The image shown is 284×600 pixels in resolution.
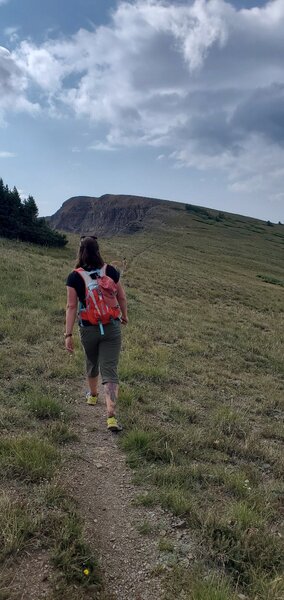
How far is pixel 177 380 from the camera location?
323 inches

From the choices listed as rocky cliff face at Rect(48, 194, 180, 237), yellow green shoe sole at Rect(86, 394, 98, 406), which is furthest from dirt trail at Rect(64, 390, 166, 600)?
rocky cliff face at Rect(48, 194, 180, 237)

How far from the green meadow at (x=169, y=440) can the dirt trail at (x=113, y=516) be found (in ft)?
0.38

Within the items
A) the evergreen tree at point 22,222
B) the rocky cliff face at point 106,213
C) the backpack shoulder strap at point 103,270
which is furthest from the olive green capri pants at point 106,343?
the rocky cliff face at point 106,213

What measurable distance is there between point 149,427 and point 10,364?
288 cm

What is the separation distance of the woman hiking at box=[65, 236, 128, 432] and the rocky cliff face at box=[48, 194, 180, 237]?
72.5 metres

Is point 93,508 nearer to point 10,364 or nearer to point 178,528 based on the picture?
point 178,528

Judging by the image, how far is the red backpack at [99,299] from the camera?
509 centimetres

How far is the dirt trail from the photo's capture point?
10.2 ft

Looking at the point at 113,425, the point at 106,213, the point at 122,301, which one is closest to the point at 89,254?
the point at 122,301

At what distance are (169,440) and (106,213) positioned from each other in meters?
98.7

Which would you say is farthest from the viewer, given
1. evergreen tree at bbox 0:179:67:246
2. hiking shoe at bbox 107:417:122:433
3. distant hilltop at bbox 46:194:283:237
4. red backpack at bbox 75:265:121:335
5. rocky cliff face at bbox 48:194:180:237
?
rocky cliff face at bbox 48:194:180:237

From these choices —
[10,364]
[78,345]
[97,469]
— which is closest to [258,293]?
[78,345]

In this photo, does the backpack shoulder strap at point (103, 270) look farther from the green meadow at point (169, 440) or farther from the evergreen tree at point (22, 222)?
the evergreen tree at point (22, 222)

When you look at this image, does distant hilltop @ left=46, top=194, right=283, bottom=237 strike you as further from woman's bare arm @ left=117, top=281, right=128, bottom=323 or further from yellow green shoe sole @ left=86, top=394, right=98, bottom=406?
woman's bare arm @ left=117, top=281, right=128, bottom=323
